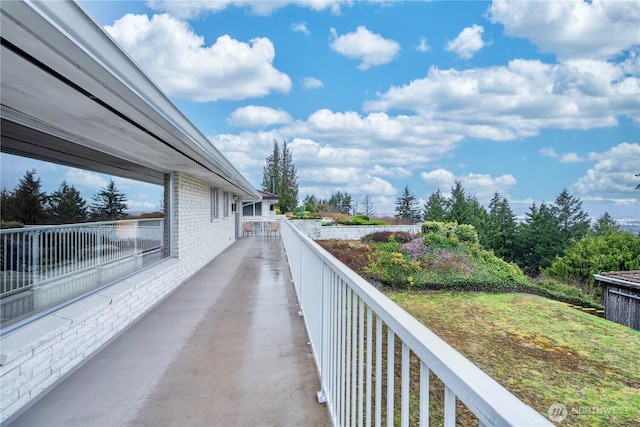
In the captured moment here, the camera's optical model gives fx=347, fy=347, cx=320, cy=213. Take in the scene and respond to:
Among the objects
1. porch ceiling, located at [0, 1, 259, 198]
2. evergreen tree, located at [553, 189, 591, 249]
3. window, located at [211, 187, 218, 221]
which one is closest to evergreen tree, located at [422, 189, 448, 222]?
evergreen tree, located at [553, 189, 591, 249]

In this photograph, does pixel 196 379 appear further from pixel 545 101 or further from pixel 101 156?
pixel 545 101

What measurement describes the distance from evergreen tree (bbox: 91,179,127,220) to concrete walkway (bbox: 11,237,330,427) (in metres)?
1.45

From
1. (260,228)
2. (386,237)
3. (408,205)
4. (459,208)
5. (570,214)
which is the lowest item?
(386,237)

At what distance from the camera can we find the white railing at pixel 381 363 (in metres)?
0.62

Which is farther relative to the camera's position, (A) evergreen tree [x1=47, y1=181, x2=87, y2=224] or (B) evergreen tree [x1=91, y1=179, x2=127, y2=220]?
(B) evergreen tree [x1=91, y1=179, x2=127, y2=220]

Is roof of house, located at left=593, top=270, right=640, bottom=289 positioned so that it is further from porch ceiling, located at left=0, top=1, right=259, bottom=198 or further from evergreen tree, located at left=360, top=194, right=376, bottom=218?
evergreen tree, located at left=360, top=194, right=376, bottom=218

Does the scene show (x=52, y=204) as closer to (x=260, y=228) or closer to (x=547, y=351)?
(x=547, y=351)

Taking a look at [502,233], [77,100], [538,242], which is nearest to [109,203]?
[77,100]

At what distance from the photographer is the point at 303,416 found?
2.40 metres

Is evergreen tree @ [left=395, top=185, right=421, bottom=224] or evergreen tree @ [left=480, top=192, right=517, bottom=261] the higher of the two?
evergreen tree @ [left=395, top=185, right=421, bottom=224]

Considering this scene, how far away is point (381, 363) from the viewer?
1.32m

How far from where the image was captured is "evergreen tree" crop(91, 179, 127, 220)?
4.34m

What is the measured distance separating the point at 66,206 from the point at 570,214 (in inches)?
1731

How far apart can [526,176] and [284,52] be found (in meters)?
21.3
